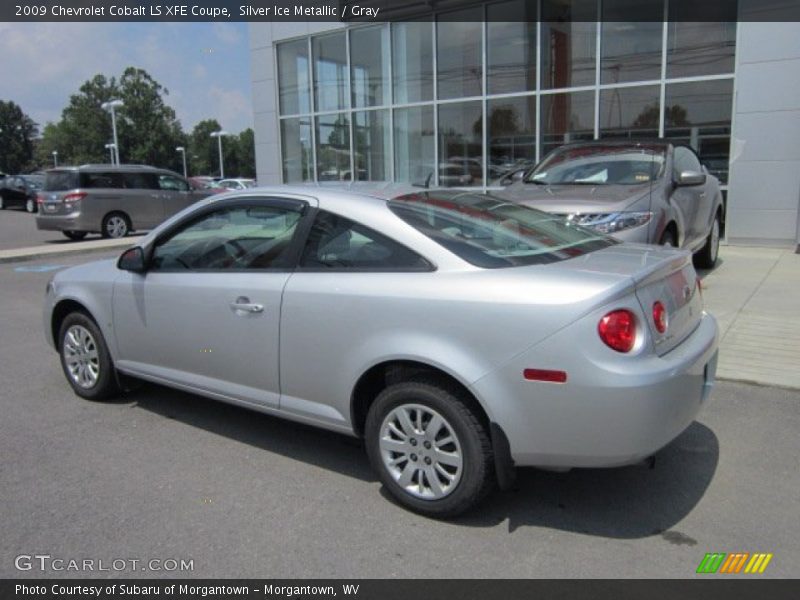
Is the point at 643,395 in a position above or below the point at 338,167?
below

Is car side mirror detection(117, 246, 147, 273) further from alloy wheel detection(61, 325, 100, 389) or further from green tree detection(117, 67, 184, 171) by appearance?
green tree detection(117, 67, 184, 171)

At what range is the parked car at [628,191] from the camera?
651cm

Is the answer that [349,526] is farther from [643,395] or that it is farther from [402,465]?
[643,395]

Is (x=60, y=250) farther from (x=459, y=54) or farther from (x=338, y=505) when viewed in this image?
(x=338, y=505)

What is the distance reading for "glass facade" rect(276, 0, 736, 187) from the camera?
486 inches

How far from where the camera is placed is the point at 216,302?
3.95 metres

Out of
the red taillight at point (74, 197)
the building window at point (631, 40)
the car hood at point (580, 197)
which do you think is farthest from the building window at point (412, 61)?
the car hood at point (580, 197)

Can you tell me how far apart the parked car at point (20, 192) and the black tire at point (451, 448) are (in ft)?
100

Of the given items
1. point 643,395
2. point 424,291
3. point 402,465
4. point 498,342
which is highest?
point 424,291

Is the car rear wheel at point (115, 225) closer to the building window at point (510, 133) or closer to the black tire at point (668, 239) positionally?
the building window at point (510, 133)

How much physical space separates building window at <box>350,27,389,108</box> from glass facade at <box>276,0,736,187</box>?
0.08 feet

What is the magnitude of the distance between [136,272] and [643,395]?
3.24m

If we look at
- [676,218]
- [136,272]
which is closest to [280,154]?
[676,218]

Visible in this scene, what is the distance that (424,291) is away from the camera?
3.18m
